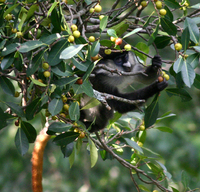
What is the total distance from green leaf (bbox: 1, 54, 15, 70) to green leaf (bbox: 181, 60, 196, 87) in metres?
0.82

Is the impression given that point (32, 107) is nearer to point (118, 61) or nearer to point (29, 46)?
point (29, 46)

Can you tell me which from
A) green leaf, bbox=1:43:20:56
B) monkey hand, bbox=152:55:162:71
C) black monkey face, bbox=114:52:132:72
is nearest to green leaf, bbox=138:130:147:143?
monkey hand, bbox=152:55:162:71

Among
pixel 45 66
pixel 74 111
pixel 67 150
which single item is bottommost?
pixel 67 150

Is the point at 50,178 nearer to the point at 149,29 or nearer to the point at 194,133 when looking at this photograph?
the point at 194,133

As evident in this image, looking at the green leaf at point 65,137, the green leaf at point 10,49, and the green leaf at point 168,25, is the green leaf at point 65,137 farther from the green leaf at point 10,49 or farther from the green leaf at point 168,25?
the green leaf at point 168,25

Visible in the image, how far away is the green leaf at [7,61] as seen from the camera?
4.51 ft

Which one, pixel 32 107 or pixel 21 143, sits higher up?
pixel 32 107

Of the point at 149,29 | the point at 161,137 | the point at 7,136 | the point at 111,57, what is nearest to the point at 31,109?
the point at 149,29

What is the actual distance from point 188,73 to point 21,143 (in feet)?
3.13

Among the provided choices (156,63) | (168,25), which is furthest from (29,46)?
(156,63)

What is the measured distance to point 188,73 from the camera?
145 centimetres

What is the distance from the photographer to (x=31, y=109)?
153 cm

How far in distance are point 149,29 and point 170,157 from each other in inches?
136

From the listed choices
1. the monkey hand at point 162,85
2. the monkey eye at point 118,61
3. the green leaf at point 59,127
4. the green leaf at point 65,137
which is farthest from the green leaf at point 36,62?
the monkey eye at point 118,61
